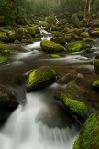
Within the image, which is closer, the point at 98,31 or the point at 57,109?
the point at 57,109

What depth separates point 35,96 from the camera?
7.11m

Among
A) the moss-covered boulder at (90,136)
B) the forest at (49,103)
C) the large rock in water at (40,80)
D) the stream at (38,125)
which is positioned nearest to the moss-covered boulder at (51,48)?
the forest at (49,103)

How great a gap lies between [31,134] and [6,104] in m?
1.09

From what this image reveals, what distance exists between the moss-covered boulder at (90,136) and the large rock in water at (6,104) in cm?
239

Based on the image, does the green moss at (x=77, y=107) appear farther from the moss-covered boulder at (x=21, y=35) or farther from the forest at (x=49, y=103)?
the moss-covered boulder at (x=21, y=35)

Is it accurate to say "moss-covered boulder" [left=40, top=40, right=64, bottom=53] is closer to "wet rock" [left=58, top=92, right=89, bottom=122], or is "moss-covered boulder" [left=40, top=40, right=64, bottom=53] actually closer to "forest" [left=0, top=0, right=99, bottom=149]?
"forest" [left=0, top=0, right=99, bottom=149]

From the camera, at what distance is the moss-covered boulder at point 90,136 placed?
4.07 meters

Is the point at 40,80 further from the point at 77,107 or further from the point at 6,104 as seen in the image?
the point at 77,107

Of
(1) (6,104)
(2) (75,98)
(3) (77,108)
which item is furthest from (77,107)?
(1) (6,104)

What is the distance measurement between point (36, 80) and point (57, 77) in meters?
1.27

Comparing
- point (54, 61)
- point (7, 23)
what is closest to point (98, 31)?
point (7, 23)

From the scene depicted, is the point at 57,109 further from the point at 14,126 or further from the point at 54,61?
the point at 54,61

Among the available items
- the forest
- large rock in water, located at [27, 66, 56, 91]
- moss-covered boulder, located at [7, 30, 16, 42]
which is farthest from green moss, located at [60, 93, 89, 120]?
moss-covered boulder, located at [7, 30, 16, 42]

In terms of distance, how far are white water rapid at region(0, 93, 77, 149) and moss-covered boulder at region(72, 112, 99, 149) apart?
111 cm
